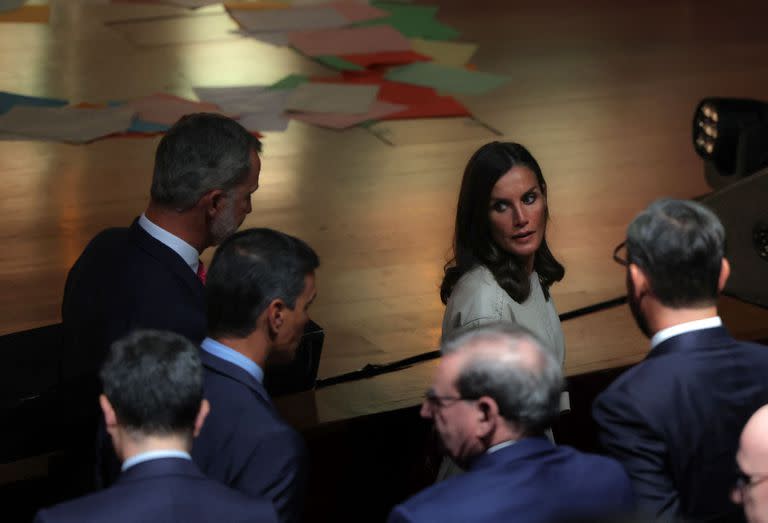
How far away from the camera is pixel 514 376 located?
1779mm

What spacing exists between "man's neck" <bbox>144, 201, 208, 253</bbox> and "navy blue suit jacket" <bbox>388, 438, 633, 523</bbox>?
0.93m

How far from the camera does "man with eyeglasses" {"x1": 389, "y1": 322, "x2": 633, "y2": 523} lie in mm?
1741

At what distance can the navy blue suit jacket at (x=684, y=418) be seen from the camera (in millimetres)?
1958

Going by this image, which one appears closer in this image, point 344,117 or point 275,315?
point 275,315

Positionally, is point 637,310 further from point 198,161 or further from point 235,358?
point 198,161

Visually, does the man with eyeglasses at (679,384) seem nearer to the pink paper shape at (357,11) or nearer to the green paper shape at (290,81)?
the green paper shape at (290,81)

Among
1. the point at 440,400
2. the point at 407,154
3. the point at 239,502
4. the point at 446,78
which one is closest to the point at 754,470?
the point at 440,400

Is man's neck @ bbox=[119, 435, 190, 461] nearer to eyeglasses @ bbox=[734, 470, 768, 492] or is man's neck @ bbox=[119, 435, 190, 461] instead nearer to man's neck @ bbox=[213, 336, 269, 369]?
man's neck @ bbox=[213, 336, 269, 369]

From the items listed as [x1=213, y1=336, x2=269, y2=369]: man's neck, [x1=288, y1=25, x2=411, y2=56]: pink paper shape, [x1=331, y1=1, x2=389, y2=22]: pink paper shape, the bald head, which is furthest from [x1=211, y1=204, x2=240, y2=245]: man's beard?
[x1=331, y1=1, x2=389, y2=22]: pink paper shape

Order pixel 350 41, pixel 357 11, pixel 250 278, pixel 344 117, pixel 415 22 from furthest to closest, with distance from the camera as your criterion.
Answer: pixel 357 11 → pixel 415 22 → pixel 350 41 → pixel 344 117 → pixel 250 278

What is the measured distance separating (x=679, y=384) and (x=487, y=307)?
56 cm

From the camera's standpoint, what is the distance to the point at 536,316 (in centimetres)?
254

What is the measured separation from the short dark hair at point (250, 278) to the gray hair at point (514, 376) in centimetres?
37

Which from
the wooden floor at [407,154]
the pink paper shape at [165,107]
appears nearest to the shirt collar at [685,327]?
the wooden floor at [407,154]
